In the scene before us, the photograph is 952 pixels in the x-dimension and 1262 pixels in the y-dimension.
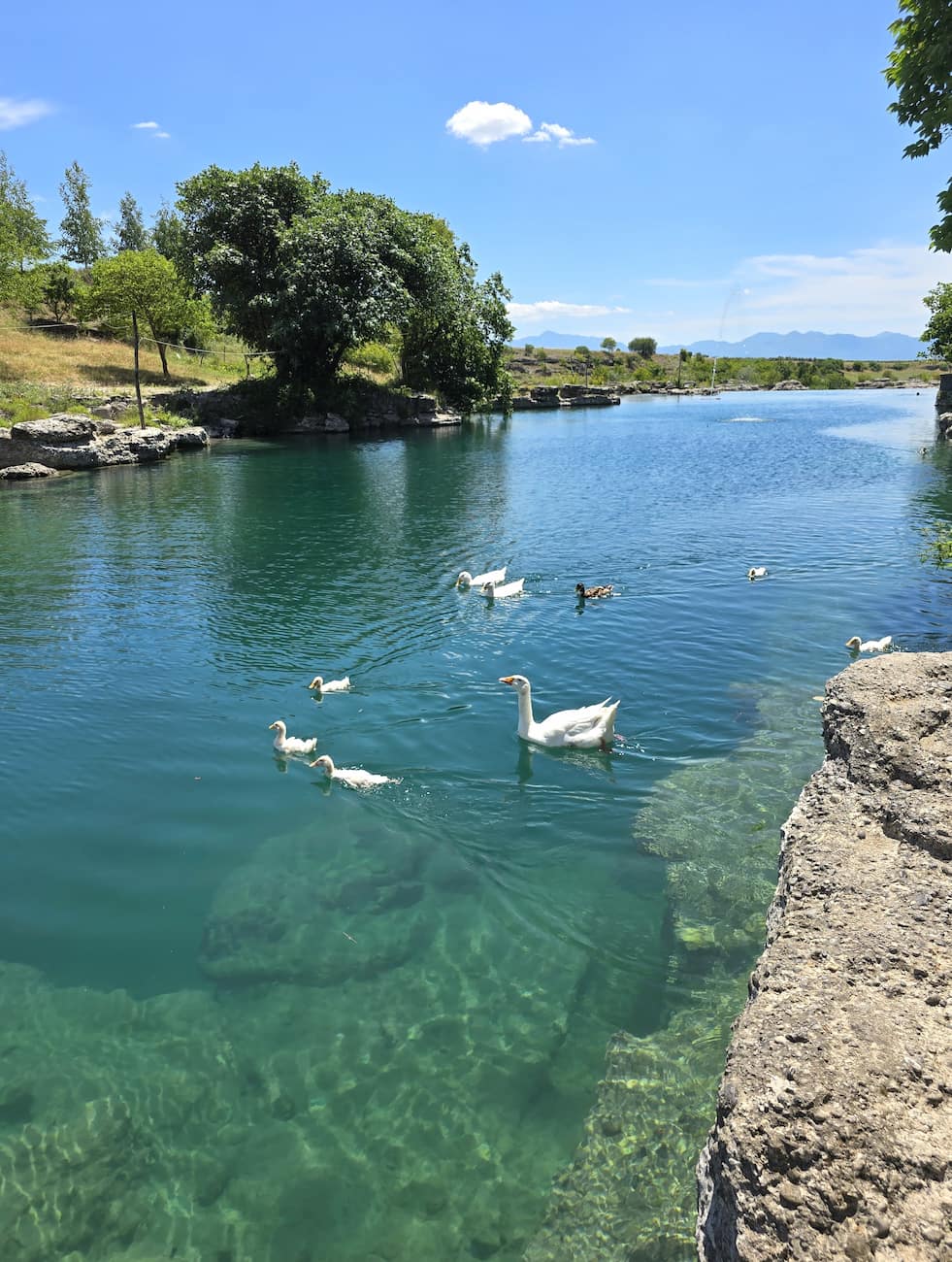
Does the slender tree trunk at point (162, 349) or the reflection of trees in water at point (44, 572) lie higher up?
the slender tree trunk at point (162, 349)

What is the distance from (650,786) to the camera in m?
11.1

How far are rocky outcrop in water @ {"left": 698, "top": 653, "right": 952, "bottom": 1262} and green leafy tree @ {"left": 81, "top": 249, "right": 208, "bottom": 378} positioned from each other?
185 feet

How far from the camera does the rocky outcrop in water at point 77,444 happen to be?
42.1 metres

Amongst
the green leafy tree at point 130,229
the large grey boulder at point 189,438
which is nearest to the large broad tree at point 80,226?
the green leafy tree at point 130,229

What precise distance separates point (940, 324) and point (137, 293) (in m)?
56.0

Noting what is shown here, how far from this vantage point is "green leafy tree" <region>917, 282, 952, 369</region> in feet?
185

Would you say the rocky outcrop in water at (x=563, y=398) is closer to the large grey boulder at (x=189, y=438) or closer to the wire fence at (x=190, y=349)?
the wire fence at (x=190, y=349)

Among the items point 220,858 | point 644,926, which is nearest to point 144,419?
point 220,858

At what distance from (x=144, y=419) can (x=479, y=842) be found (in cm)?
4935

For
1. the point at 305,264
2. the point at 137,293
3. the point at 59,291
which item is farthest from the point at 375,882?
the point at 59,291

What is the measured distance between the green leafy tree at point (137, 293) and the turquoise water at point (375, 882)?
119 ft

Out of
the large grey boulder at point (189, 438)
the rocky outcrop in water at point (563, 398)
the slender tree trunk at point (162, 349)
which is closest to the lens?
the large grey boulder at point (189, 438)

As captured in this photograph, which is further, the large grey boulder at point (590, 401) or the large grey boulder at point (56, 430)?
the large grey boulder at point (590, 401)

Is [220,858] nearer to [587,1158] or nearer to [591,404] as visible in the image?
[587,1158]
